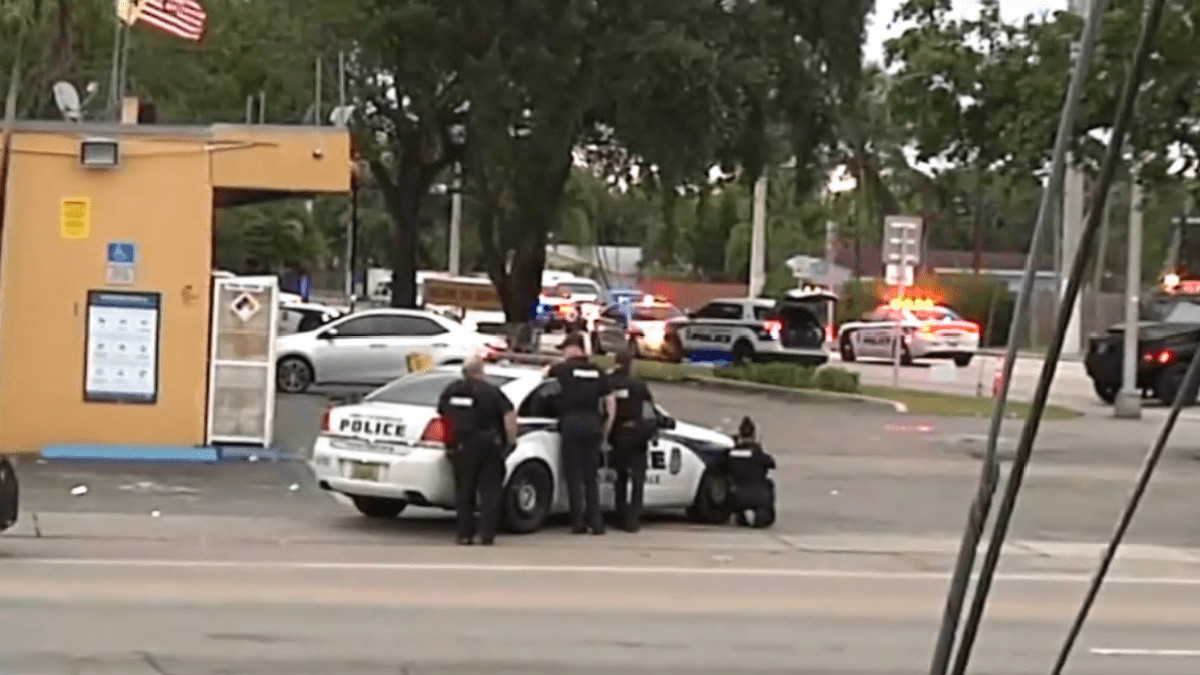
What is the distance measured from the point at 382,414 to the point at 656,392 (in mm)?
20965

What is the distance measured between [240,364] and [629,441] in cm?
683

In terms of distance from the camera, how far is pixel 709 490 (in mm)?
20906

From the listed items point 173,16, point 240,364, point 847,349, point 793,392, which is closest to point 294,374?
point 793,392

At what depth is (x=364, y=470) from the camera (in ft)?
61.7

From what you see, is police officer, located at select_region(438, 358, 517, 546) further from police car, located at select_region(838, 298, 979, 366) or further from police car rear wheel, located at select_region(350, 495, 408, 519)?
police car, located at select_region(838, 298, 979, 366)

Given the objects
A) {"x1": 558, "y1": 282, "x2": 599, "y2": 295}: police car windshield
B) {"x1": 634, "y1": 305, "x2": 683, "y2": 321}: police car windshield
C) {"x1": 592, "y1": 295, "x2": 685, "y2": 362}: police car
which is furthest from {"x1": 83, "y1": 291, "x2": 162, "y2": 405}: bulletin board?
{"x1": 558, "y1": 282, "x2": 599, "y2": 295}: police car windshield

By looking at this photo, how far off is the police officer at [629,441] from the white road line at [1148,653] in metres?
6.86

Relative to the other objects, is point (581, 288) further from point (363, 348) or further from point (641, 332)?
point (363, 348)

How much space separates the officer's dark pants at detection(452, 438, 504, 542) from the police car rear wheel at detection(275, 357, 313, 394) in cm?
1756

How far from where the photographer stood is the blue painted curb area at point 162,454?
24125 mm

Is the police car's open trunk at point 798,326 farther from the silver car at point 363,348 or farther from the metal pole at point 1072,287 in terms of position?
the metal pole at point 1072,287

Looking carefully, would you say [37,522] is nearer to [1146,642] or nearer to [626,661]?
[626,661]

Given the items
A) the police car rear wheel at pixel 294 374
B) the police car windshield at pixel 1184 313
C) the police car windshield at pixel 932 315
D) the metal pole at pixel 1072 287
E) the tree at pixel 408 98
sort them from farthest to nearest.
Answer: the police car windshield at pixel 932 315 → the police car windshield at pixel 1184 313 → the tree at pixel 408 98 → the police car rear wheel at pixel 294 374 → the metal pole at pixel 1072 287

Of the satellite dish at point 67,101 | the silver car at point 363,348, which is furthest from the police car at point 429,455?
the silver car at point 363,348
